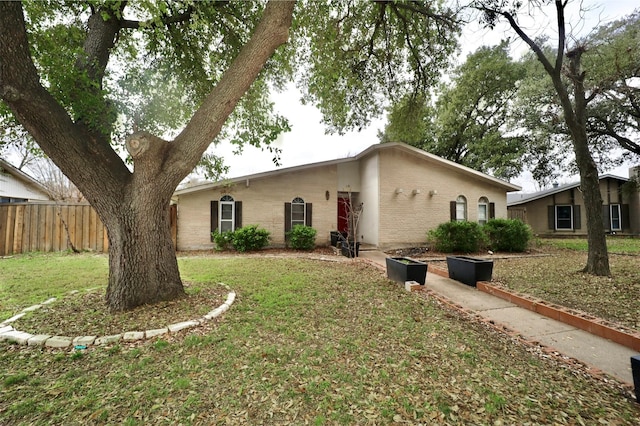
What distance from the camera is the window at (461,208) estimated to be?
12.7 metres

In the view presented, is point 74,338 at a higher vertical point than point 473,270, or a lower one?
lower

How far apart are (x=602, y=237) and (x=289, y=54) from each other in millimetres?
9162

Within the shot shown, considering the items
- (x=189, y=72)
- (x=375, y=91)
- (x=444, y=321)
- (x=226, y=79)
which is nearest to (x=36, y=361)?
(x=226, y=79)

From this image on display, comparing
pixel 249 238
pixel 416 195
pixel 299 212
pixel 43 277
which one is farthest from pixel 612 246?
pixel 43 277

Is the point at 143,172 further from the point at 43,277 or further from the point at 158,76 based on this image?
the point at 43,277

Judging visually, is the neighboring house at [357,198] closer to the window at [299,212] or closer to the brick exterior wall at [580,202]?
the window at [299,212]

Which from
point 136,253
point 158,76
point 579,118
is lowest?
point 136,253

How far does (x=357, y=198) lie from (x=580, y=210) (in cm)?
1572

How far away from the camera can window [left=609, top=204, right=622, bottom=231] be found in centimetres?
1781

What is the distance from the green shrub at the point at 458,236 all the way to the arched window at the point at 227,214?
8561mm

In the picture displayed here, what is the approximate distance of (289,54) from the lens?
24.2 ft

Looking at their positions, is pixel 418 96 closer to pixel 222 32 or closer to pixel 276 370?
pixel 222 32

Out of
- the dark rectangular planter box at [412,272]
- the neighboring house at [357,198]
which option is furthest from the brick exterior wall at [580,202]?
the dark rectangular planter box at [412,272]

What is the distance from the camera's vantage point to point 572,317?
12.7 feet
